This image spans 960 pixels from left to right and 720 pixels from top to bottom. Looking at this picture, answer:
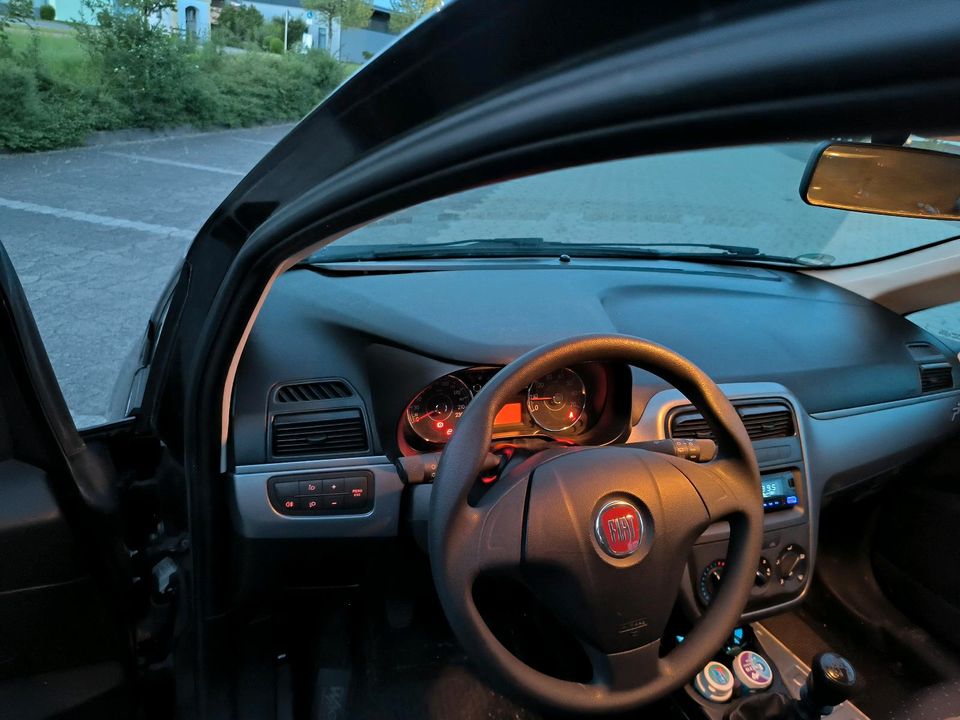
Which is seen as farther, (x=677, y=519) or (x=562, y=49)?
(x=677, y=519)

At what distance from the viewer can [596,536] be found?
1.40m

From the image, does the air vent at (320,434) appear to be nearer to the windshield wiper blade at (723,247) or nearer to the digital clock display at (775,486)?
the digital clock display at (775,486)

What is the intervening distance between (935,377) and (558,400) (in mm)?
1707

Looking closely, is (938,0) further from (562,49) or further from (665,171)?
(665,171)

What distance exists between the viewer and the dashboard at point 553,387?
196 cm

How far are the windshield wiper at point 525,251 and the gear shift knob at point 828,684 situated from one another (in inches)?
58.0

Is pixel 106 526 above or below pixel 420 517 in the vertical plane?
below

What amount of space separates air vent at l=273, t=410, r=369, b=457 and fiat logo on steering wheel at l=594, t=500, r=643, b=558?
0.80 m

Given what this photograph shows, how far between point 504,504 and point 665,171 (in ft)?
8.10

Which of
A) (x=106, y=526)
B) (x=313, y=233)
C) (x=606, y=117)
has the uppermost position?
(x=606, y=117)

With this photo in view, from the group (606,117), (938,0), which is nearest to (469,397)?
(606,117)

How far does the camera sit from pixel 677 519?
1.46 meters

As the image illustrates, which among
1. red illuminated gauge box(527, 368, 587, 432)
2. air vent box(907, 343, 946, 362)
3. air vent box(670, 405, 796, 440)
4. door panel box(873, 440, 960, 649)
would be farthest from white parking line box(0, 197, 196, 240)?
door panel box(873, 440, 960, 649)

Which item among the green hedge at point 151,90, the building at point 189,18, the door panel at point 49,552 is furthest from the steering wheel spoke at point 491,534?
the building at point 189,18
